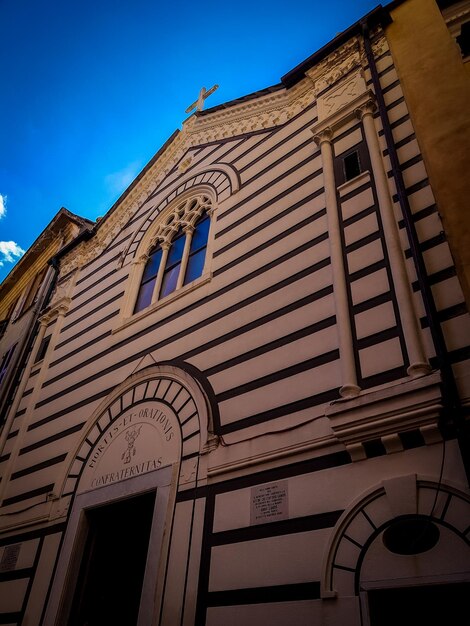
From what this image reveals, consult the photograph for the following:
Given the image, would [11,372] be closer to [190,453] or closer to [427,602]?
[190,453]

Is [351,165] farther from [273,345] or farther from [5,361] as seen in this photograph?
[5,361]

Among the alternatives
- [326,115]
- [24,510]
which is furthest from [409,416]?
[24,510]

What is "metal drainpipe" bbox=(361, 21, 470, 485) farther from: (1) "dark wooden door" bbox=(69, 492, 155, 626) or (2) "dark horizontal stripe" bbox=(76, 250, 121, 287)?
(2) "dark horizontal stripe" bbox=(76, 250, 121, 287)

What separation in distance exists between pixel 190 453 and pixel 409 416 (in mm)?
3053

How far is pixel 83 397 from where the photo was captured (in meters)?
8.82

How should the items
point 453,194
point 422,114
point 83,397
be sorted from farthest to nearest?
1. point 83,397
2. point 422,114
3. point 453,194

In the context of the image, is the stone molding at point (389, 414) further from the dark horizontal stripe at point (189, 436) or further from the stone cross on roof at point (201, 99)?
the stone cross on roof at point (201, 99)

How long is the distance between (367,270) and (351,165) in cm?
216

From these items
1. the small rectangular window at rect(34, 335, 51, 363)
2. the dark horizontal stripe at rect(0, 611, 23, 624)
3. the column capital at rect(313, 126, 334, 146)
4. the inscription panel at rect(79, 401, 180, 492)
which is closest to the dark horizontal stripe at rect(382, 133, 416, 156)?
the column capital at rect(313, 126, 334, 146)

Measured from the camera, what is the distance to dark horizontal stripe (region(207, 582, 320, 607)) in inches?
163

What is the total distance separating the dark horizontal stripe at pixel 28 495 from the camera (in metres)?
8.02

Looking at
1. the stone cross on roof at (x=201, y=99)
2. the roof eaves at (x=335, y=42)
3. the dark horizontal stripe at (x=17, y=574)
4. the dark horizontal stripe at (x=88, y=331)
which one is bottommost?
the dark horizontal stripe at (x=17, y=574)

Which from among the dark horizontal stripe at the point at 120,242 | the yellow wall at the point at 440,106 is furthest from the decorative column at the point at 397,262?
the dark horizontal stripe at the point at 120,242

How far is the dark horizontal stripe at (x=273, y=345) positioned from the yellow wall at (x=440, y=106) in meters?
1.65
